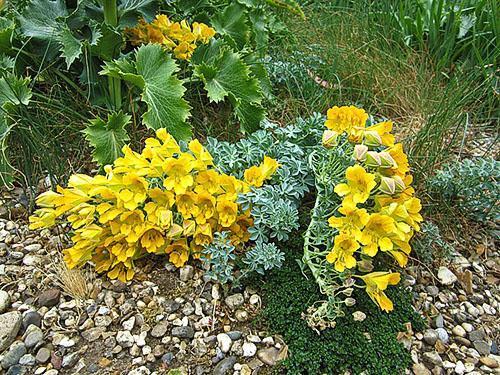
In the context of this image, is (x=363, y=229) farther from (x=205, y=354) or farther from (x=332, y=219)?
(x=205, y=354)

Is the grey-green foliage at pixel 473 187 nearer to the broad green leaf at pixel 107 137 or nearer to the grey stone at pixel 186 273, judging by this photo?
the grey stone at pixel 186 273

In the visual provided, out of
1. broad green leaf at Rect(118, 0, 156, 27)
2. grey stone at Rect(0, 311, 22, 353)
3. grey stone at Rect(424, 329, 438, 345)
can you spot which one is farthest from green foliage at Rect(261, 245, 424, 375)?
broad green leaf at Rect(118, 0, 156, 27)

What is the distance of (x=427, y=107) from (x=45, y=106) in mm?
1766

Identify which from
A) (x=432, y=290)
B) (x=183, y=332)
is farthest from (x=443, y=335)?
(x=183, y=332)

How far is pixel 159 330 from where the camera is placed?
5.75ft

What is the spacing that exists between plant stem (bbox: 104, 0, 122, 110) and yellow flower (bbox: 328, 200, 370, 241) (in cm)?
114

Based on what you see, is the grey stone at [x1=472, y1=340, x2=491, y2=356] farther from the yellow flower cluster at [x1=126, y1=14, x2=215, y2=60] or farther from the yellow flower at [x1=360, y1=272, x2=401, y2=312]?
the yellow flower cluster at [x1=126, y1=14, x2=215, y2=60]

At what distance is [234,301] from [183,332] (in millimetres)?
193

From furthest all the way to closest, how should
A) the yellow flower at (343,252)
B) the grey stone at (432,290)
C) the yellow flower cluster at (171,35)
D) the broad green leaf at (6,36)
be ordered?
1. the yellow flower cluster at (171,35)
2. the broad green leaf at (6,36)
3. the grey stone at (432,290)
4. the yellow flower at (343,252)

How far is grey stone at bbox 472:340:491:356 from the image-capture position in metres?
1.82

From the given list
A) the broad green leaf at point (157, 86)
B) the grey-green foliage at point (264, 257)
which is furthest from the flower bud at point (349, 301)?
the broad green leaf at point (157, 86)

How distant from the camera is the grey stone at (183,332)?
1741mm

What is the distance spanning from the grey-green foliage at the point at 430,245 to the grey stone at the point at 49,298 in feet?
4.07

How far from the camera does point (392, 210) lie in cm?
167
